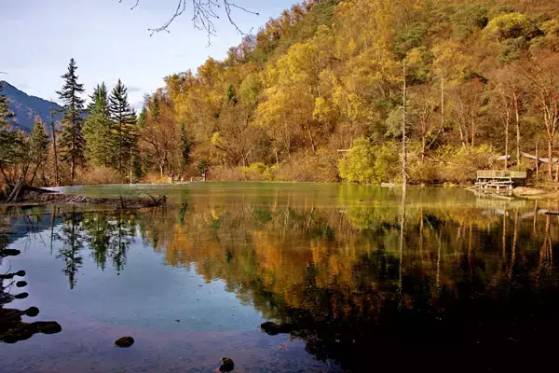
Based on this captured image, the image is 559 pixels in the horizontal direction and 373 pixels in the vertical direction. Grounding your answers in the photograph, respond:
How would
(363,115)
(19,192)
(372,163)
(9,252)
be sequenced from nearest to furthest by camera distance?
(9,252) < (19,192) < (372,163) < (363,115)

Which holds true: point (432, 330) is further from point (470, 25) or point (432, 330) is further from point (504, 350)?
point (470, 25)

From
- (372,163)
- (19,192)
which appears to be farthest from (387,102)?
(19,192)

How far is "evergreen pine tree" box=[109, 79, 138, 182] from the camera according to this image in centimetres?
5959

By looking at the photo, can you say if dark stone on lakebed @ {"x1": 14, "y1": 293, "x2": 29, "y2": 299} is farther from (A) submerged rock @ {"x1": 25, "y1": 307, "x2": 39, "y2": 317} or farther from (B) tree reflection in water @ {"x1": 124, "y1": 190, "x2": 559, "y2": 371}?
(B) tree reflection in water @ {"x1": 124, "y1": 190, "x2": 559, "y2": 371}

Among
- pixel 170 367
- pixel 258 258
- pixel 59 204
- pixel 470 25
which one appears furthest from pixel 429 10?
pixel 170 367

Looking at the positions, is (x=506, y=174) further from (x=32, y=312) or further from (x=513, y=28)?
(x=32, y=312)

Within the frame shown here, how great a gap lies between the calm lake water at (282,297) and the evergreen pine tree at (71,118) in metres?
40.3

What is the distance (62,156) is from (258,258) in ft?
162

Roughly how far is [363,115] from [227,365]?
2207 inches

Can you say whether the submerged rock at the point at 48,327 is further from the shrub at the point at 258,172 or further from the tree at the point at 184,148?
the tree at the point at 184,148

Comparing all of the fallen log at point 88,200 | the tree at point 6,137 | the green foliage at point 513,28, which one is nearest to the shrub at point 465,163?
the green foliage at point 513,28

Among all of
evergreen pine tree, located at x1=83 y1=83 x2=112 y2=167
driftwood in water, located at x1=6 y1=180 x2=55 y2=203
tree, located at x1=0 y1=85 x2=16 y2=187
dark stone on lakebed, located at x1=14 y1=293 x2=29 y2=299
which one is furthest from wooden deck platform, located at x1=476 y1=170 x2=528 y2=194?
evergreen pine tree, located at x1=83 y1=83 x2=112 y2=167

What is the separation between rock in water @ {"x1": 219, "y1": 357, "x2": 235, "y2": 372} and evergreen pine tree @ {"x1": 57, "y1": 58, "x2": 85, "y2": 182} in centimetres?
5279

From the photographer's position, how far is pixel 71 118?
53969mm
